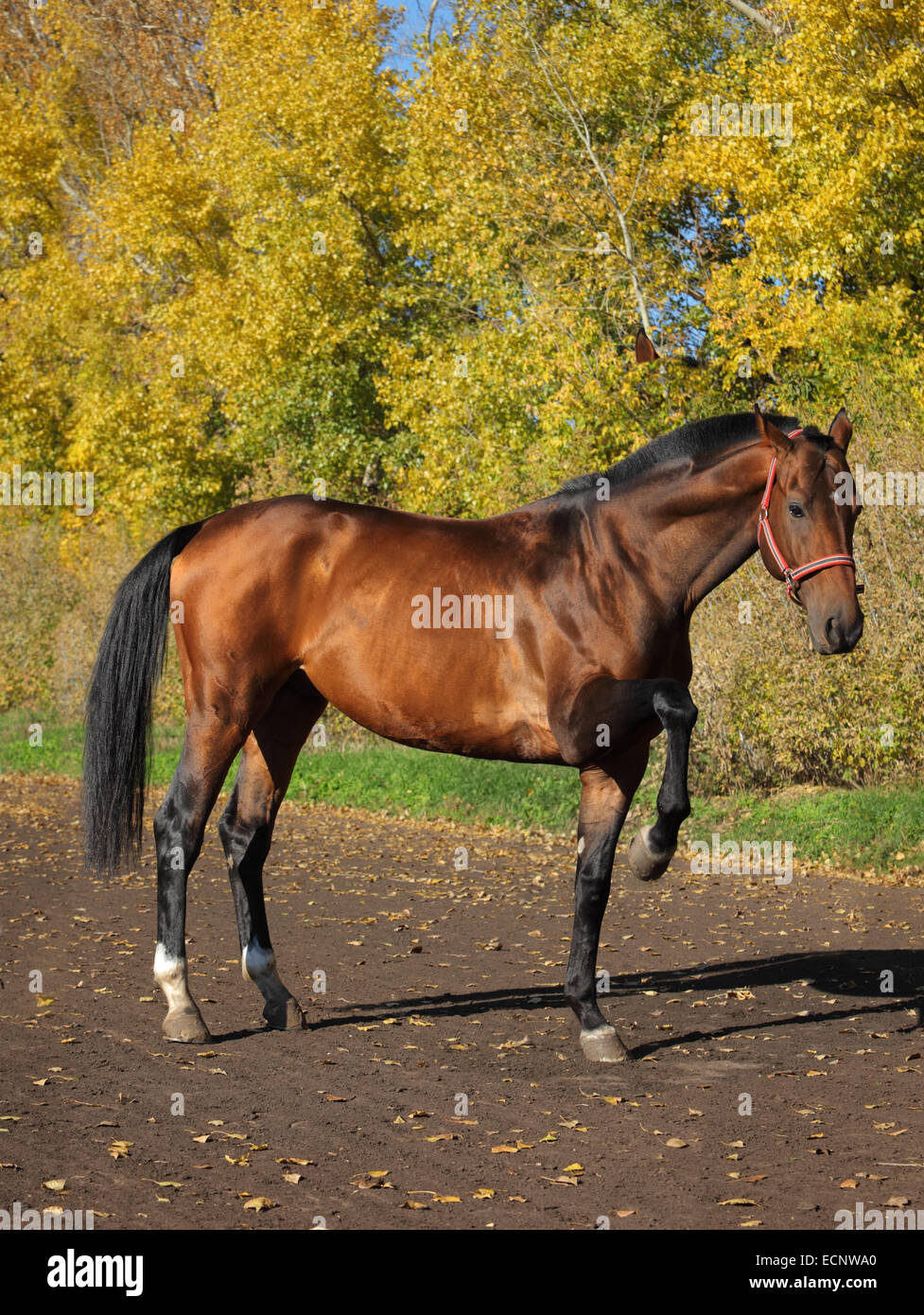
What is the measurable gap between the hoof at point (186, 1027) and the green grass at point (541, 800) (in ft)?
22.5

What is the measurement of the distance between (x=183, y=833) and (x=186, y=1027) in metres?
0.92

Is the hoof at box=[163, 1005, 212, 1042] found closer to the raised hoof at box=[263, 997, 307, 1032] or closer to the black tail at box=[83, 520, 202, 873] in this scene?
the raised hoof at box=[263, 997, 307, 1032]

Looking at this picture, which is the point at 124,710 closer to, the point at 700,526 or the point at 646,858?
the point at 646,858

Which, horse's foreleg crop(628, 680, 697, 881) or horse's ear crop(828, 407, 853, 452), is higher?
horse's ear crop(828, 407, 853, 452)

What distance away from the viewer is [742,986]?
24.5 feet

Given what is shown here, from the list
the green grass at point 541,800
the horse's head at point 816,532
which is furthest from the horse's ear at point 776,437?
the green grass at point 541,800

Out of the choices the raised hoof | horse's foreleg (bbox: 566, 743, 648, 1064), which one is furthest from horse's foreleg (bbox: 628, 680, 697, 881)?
the raised hoof

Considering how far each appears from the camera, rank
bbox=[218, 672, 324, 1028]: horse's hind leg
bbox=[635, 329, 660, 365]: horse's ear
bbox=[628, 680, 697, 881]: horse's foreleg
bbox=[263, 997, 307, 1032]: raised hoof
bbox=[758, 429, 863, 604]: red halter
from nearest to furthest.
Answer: bbox=[628, 680, 697, 881]: horse's foreleg, bbox=[758, 429, 863, 604]: red halter, bbox=[263, 997, 307, 1032]: raised hoof, bbox=[218, 672, 324, 1028]: horse's hind leg, bbox=[635, 329, 660, 365]: horse's ear

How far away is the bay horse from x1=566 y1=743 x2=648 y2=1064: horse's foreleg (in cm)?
1

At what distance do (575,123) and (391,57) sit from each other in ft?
32.3

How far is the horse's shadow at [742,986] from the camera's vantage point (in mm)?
6668

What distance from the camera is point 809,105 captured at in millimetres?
14844

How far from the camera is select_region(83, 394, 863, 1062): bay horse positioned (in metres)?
5.68
